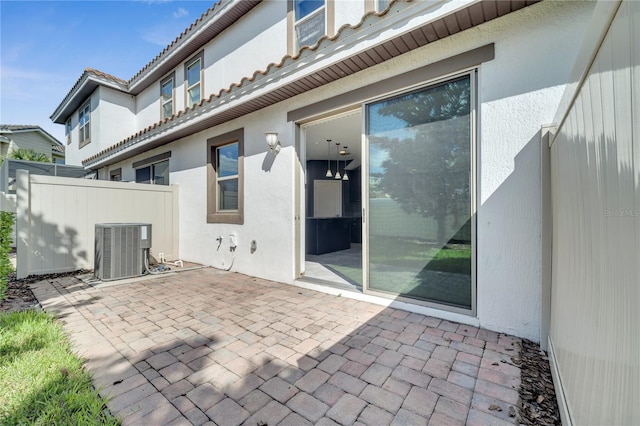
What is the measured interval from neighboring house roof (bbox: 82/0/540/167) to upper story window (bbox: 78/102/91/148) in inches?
260

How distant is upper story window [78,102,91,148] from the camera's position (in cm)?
1102

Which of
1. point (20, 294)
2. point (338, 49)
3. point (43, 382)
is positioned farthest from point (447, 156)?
point (20, 294)

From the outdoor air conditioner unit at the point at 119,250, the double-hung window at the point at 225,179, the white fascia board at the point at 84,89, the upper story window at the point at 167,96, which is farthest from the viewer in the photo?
the white fascia board at the point at 84,89

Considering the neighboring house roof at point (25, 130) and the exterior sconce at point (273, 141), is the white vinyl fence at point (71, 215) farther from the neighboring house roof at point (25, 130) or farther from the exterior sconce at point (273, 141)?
the neighboring house roof at point (25, 130)

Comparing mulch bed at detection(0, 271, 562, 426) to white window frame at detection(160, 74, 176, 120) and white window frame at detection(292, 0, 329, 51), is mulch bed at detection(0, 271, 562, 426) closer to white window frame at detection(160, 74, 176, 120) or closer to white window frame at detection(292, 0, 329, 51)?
white window frame at detection(292, 0, 329, 51)

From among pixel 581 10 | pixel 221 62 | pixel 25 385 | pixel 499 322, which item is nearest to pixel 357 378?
pixel 499 322

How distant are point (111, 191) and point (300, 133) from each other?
4619mm

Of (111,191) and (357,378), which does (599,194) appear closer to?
(357,378)

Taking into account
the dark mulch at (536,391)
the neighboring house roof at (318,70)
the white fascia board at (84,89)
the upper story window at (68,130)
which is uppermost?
the white fascia board at (84,89)

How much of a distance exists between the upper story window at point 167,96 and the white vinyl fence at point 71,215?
10.1 feet

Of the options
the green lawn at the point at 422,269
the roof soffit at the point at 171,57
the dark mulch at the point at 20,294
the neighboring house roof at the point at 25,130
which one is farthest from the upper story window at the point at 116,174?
the neighboring house roof at the point at 25,130

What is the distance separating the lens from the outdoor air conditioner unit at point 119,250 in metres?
4.91

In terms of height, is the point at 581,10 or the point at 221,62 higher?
the point at 221,62

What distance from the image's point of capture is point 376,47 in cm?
322
